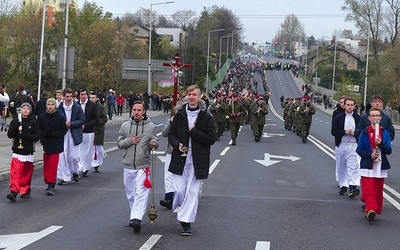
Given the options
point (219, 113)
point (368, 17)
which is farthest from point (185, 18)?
point (219, 113)

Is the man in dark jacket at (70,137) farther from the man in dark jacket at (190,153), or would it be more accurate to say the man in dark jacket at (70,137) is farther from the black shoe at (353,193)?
the black shoe at (353,193)

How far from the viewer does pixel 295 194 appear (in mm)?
13492

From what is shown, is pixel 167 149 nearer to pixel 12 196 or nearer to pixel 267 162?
pixel 12 196

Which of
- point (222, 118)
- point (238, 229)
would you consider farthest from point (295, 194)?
point (222, 118)

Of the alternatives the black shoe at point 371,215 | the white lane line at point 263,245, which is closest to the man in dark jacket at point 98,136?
the black shoe at point 371,215

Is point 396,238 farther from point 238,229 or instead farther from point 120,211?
point 120,211

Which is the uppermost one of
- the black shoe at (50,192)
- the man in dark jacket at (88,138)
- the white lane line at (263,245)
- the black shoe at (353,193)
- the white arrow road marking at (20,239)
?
the man in dark jacket at (88,138)

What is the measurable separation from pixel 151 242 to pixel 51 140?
4540mm

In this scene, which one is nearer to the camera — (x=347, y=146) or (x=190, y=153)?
(x=190, y=153)

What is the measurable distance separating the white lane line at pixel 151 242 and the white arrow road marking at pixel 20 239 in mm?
1336

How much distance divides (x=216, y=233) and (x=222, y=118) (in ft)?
63.8

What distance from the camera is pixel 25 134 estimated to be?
473 inches

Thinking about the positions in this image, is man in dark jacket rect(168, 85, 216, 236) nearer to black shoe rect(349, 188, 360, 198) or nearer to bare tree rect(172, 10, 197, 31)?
black shoe rect(349, 188, 360, 198)

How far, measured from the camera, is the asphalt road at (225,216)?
895cm
